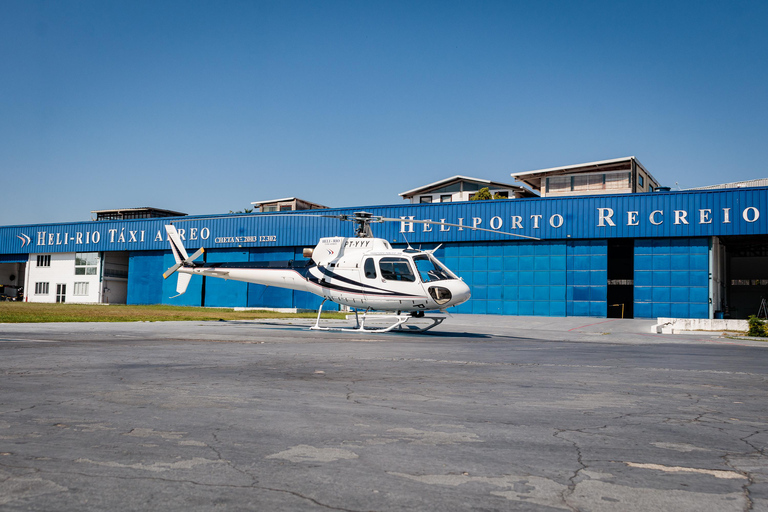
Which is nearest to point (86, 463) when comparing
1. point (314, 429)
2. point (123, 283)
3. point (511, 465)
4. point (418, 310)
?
point (314, 429)

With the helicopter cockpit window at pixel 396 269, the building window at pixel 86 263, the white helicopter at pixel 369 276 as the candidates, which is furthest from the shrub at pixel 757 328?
the building window at pixel 86 263

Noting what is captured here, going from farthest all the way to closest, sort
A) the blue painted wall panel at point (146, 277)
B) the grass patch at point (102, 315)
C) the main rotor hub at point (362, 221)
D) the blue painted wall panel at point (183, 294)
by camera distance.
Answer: the blue painted wall panel at point (146, 277) < the blue painted wall panel at point (183, 294) < the grass patch at point (102, 315) < the main rotor hub at point (362, 221)

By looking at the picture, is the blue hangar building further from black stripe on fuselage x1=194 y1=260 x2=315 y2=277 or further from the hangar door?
black stripe on fuselage x1=194 y1=260 x2=315 y2=277

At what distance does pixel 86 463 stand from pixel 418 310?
16266mm

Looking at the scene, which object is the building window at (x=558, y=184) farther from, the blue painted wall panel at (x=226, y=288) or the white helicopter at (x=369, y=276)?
the white helicopter at (x=369, y=276)

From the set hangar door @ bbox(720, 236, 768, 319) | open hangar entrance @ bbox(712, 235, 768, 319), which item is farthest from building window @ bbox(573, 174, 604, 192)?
hangar door @ bbox(720, 236, 768, 319)

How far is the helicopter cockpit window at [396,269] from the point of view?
64.0 feet

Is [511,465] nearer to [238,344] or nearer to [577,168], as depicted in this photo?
[238,344]

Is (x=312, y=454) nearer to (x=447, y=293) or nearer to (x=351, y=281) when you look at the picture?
(x=447, y=293)

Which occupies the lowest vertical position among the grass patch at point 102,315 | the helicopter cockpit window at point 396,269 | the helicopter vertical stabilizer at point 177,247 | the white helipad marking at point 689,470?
the grass patch at point 102,315

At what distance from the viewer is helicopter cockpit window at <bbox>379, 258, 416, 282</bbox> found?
19.5 meters

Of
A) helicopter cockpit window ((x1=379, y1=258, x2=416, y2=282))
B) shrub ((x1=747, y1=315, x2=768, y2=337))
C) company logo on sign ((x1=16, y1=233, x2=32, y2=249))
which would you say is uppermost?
company logo on sign ((x1=16, y1=233, x2=32, y2=249))

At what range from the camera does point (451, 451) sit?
14.5 ft

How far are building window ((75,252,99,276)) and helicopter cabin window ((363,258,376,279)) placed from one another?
43.0m
